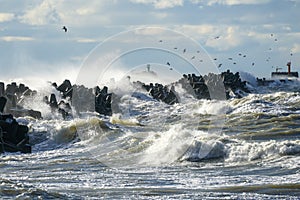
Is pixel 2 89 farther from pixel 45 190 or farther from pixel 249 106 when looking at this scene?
pixel 45 190

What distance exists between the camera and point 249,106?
4550 cm

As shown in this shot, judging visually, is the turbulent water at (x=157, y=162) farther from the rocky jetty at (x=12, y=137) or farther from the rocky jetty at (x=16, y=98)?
the rocky jetty at (x=16, y=98)

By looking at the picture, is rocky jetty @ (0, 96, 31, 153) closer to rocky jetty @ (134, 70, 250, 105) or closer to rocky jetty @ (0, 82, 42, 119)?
rocky jetty @ (0, 82, 42, 119)

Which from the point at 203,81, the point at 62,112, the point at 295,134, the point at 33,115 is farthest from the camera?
the point at 203,81

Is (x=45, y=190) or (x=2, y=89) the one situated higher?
(x=2, y=89)

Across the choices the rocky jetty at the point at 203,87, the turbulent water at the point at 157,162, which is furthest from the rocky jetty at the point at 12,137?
the rocky jetty at the point at 203,87

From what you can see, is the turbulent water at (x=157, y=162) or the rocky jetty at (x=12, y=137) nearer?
the turbulent water at (x=157, y=162)

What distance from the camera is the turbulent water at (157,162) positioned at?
1466 cm

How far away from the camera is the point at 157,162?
68.8 ft

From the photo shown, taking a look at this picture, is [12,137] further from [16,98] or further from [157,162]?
[16,98]

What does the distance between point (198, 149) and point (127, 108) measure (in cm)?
3624

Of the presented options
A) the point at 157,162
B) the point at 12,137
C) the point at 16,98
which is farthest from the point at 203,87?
the point at 157,162

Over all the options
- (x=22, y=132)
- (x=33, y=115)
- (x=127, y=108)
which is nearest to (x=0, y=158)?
(x=22, y=132)

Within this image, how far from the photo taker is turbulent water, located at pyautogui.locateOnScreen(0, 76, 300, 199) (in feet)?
48.1
